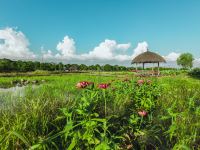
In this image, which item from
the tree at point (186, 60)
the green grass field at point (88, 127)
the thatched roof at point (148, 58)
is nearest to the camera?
the green grass field at point (88, 127)

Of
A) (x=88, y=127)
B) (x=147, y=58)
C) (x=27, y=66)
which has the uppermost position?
(x=147, y=58)

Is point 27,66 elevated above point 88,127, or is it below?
above

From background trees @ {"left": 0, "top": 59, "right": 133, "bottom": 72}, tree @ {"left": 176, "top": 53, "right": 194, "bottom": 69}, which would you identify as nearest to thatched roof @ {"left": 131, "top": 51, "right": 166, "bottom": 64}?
background trees @ {"left": 0, "top": 59, "right": 133, "bottom": 72}

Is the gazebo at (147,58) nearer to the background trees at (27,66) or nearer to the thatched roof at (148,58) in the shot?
the thatched roof at (148,58)

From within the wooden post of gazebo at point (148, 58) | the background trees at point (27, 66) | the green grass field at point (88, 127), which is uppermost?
the wooden post of gazebo at point (148, 58)

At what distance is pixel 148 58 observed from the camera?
1180 inches

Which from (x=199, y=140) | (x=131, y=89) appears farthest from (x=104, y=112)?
(x=131, y=89)

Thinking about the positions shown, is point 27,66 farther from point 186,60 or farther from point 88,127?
point 88,127

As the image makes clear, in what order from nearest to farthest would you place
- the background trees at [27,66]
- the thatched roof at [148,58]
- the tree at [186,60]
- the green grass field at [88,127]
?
the green grass field at [88,127] → the thatched roof at [148,58] → the background trees at [27,66] → the tree at [186,60]

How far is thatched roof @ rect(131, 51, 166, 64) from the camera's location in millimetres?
29859

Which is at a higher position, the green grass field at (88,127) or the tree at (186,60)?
the tree at (186,60)

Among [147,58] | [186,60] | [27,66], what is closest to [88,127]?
[147,58]

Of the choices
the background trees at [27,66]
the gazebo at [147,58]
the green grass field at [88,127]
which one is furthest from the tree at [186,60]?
the green grass field at [88,127]

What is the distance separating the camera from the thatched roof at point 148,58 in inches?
1176
